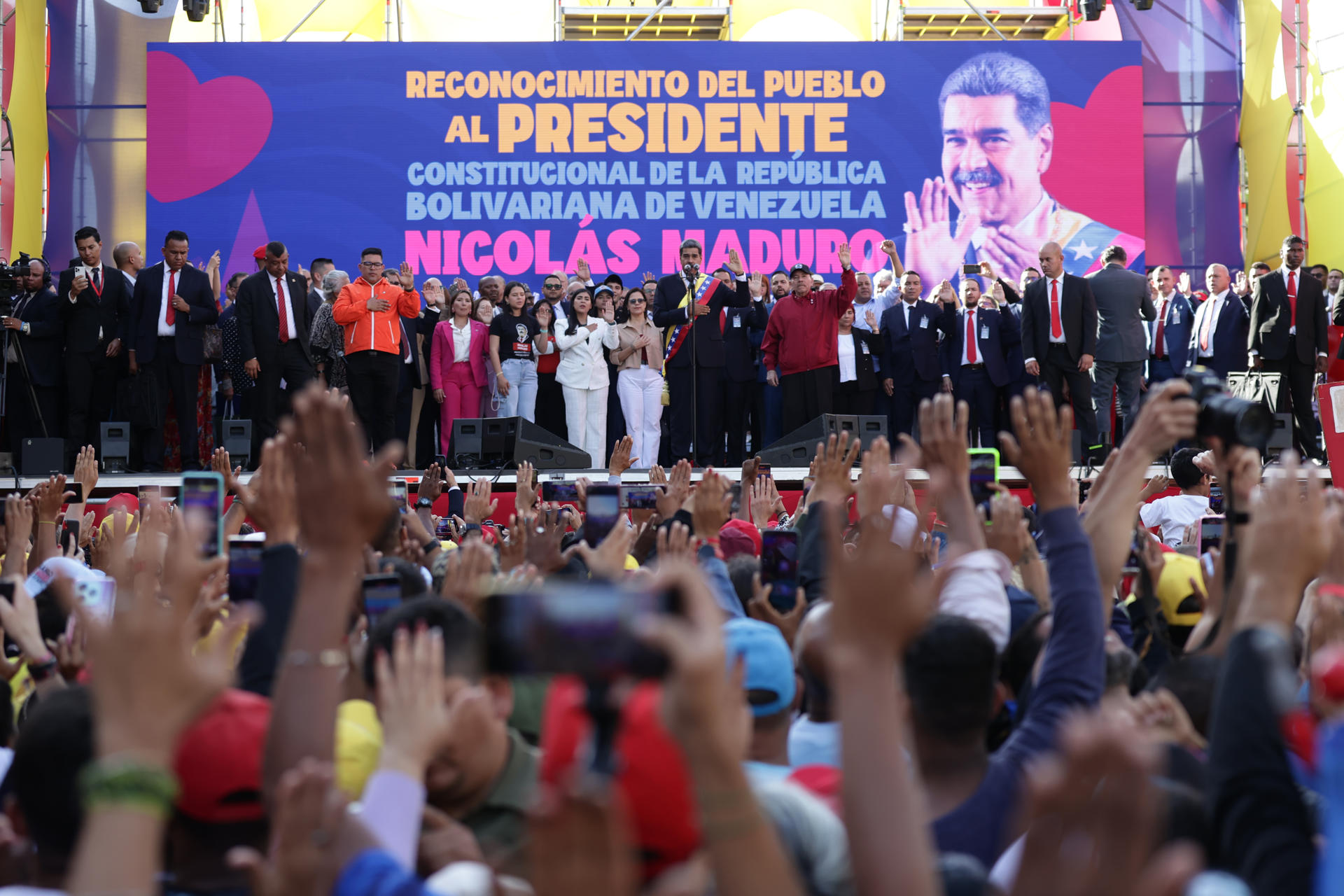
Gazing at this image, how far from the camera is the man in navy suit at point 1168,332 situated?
1080 centimetres

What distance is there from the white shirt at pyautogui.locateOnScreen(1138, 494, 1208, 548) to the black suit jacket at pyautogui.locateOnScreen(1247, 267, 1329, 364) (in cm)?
396

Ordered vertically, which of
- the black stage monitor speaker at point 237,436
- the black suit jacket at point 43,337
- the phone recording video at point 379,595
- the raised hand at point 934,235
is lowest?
the phone recording video at point 379,595

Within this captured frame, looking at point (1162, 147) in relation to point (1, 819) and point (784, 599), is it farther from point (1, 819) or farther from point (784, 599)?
point (1, 819)

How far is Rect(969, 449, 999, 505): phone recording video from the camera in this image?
3084 mm

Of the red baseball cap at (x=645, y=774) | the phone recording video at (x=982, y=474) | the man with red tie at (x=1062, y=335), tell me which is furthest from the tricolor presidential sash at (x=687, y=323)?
the red baseball cap at (x=645, y=774)

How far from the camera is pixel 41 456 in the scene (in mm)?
8547

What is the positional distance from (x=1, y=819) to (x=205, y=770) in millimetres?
313

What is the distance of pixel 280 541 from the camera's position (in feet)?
6.95

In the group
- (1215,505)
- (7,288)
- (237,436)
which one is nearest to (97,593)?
(1215,505)

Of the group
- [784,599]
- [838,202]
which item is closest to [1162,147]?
[838,202]

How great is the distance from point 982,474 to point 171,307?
23.5ft

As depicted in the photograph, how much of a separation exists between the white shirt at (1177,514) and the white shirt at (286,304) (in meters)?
5.80

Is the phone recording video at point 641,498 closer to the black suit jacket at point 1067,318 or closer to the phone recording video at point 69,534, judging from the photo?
the phone recording video at point 69,534

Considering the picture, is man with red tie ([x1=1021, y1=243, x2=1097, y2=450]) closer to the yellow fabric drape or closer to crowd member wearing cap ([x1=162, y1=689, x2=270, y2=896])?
crowd member wearing cap ([x1=162, y1=689, x2=270, y2=896])
